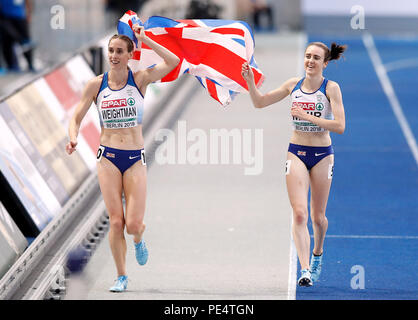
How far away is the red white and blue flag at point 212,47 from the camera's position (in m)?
8.25

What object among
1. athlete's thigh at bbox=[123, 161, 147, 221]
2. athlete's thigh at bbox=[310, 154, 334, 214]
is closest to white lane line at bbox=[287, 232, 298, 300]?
athlete's thigh at bbox=[310, 154, 334, 214]

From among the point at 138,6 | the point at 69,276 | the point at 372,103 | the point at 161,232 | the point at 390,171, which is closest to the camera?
the point at 69,276

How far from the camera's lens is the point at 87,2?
24.6m

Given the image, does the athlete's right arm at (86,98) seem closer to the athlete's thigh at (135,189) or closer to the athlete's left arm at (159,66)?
the athlete's left arm at (159,66)

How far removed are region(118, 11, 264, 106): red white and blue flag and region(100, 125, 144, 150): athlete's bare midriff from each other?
2.99ft

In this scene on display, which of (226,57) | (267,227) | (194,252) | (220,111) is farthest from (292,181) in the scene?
(220,111)

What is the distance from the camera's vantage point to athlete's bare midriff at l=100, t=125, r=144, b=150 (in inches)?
298

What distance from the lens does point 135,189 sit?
301 inches

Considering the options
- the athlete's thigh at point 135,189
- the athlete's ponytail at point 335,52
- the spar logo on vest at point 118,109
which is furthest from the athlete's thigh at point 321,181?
the spar logo on vest at point 118,109

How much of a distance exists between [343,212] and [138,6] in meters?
16.4

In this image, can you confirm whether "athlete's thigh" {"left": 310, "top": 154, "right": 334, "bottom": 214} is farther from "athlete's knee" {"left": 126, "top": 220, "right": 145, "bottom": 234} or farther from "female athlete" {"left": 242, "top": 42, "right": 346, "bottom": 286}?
"athlete's knee" {"left": 126, "top": 220, "right": 145, "bottom": 234}

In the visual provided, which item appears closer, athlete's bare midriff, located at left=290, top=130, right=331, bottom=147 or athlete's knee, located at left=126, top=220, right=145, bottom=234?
athlete's knee, located at left=126, top=220, right=145, bottom=234

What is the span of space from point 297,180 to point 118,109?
1.71m

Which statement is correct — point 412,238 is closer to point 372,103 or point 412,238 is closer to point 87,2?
point 372,103
